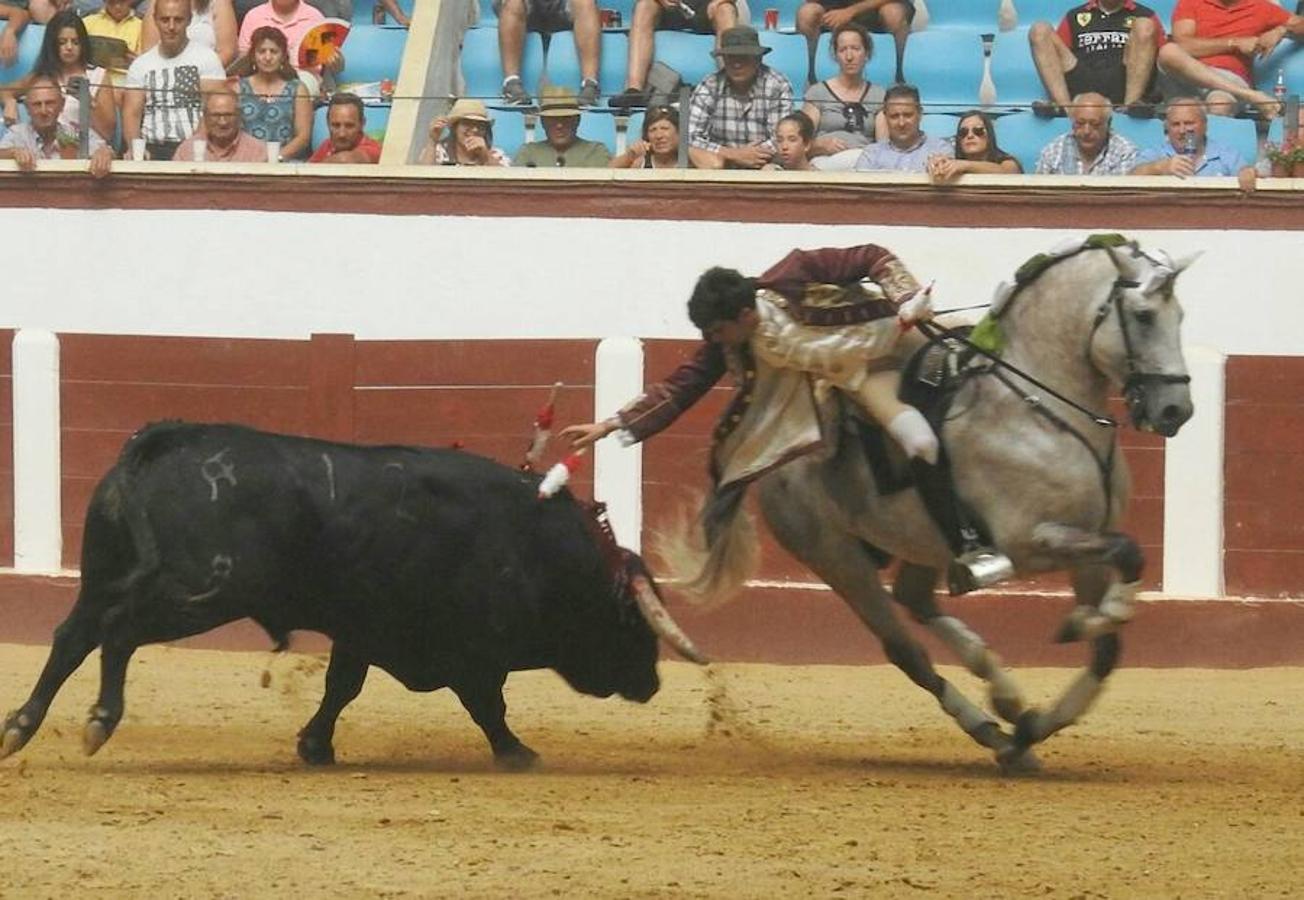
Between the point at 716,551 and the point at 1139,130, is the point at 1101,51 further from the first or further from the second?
the point at 716,551

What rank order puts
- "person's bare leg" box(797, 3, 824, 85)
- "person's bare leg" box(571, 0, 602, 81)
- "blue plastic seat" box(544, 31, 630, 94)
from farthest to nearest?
"blue plastic seat" box(544, 31, 630, 94), "person's bare leg" box(571, 0, 602, 81), "person's bare leg" box(797, 3, 824, 85)

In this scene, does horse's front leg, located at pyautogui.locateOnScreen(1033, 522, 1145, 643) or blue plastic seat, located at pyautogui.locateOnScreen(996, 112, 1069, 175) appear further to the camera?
blue plastic seat, located at pyautogui.locateOnScreen(996, 112, 1069, 175)

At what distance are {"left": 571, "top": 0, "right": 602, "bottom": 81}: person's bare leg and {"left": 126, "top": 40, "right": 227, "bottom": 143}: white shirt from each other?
161cm

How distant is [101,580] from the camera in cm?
732

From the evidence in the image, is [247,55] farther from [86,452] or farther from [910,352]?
[910,352]

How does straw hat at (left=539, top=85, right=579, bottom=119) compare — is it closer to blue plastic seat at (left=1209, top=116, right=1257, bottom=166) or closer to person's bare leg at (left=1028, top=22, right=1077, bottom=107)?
person's bare leg at (left=1028, top=22, right=1077, bottom=107)

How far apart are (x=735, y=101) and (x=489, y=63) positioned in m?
1.69

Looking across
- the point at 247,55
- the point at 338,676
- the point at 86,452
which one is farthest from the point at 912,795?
the point at 247,55

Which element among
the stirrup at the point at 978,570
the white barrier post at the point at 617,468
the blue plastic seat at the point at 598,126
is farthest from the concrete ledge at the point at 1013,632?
the stirrup at the point at 978,570

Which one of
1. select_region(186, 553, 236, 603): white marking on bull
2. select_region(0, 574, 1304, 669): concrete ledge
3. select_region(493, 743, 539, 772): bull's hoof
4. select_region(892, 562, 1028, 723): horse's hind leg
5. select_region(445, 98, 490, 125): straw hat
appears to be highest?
select_region(445, 98, 490, 125): straw hat

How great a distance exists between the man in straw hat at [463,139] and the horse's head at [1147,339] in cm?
415

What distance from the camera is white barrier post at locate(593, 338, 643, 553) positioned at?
10633mm

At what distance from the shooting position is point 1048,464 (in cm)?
736

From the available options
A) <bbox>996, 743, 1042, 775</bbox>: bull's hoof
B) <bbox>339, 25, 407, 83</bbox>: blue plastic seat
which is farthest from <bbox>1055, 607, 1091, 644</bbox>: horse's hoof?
<bbox>339, 25, 407, 83</bbox>: blue plastic seat
